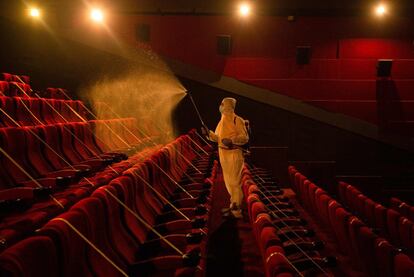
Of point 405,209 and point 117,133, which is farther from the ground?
point 117,133

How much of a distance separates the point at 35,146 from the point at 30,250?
583 mm

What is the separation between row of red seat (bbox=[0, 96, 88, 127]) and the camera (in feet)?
3.28

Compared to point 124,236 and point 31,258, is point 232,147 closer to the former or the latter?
point 124,236

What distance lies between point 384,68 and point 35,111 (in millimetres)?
1440

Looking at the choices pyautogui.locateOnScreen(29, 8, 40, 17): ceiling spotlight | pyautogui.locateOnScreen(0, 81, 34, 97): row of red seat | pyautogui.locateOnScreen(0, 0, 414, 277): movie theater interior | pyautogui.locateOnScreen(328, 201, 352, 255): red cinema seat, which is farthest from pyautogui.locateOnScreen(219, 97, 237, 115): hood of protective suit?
pyautogui.locateOnScreen(29, 8, 40, 17): ceiling spotlight

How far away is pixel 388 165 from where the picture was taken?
1673 mm

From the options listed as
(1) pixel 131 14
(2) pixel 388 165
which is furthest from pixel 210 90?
(2) pixel 388 165

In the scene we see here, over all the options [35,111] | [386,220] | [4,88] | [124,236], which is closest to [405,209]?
[386,220]

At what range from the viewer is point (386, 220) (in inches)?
31.7

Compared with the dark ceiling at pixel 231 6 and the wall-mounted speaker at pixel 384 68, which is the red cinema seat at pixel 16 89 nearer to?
the dark ceiling at pixel 231 6

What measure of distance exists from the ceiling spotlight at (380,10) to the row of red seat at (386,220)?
1.01 metres

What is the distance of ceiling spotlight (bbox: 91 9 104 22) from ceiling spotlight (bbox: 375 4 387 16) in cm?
121

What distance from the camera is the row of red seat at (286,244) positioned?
0.40 meters

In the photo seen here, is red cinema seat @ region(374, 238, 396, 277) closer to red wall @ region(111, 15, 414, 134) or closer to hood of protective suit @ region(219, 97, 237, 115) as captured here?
hood of protective suit @ region(219, 97, 237, 115)
